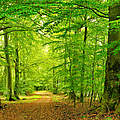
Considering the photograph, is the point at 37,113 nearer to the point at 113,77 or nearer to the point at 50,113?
the point at 50,113

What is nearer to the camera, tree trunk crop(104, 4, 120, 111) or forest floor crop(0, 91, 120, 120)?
tree trunk crop(104, 4, 120, 111)

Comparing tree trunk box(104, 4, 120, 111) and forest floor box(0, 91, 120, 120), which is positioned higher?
tree trunk box(104, 4, 120, 111)

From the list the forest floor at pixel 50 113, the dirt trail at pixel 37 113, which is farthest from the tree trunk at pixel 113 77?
the dirt trail at pixel 37 113

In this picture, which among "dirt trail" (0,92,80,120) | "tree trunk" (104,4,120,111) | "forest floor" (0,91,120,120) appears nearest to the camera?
"tree trunk" (104,4,120,111)

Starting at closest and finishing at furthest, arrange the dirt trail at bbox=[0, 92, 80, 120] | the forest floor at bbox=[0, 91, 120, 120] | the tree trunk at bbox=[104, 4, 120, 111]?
the tree trunk at bbox=[104, 4, 120, 111], the forest floor at bbox=[0, 91, 120, 120], the dirt trail at bbox=[0, 92, 80, 120]

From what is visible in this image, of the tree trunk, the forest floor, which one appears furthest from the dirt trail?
the tree trunk

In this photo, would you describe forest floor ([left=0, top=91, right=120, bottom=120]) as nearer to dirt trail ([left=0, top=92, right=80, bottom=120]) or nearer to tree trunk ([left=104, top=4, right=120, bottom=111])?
A: dirt trail ([left=0, top=92, right=80, bottom=120])

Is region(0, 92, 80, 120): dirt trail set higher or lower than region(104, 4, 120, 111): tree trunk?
lower

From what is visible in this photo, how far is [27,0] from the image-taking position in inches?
211

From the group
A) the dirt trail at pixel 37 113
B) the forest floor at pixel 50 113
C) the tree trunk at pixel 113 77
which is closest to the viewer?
the tree trunk at pixel 113 77

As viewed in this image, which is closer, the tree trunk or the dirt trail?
the tree trunk

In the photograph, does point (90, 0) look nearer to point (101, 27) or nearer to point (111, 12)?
point (111, 12)

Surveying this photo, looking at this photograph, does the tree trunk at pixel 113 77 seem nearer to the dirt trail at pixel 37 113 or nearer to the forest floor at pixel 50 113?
the forest floor at pixel 50 113

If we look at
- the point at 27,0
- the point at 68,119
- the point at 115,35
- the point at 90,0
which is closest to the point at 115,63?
the point at 115,35
